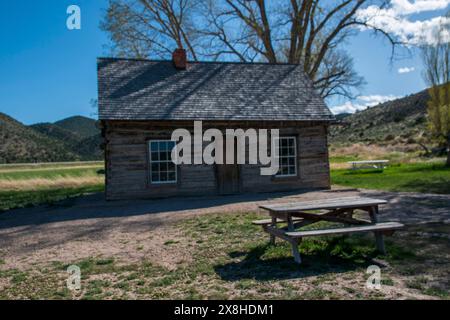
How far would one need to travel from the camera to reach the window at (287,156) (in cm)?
1612

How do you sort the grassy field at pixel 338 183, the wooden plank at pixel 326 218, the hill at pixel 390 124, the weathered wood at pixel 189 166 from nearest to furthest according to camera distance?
the wooden plank at pixel 326 218
the weathered wood at pixel 189 166
the grassy field at pixel 338 183
the hill at pixel 390 124

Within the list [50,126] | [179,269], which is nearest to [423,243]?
[179,269]

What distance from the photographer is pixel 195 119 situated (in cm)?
1477

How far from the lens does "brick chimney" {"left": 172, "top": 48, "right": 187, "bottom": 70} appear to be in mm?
17625

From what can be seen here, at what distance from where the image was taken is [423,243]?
272 inches

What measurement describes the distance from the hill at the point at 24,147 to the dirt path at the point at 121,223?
138 feet

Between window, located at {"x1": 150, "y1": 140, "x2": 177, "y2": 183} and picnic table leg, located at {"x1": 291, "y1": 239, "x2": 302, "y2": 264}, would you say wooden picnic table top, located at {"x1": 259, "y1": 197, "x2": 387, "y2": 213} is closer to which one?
picnic table leg, located at {"x1": 291, "y1": 239, "x2": 302, "y2": 264}

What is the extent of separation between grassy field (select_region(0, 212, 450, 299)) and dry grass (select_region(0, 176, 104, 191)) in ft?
59.0

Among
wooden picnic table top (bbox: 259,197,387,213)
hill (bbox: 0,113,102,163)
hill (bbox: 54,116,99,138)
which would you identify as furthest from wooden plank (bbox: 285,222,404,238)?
hill (bbox: 54,116,99,138)

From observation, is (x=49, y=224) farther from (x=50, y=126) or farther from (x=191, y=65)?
(x=50, y=126)

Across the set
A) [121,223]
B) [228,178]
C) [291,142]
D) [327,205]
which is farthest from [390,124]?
[327,205]

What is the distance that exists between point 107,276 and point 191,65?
13630mm

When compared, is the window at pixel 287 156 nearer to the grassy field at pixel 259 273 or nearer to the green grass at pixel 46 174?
the grassy field at pixel 259 273

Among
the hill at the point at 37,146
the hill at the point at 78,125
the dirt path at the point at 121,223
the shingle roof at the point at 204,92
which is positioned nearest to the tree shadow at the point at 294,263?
the dirt path at the point at 121,223
